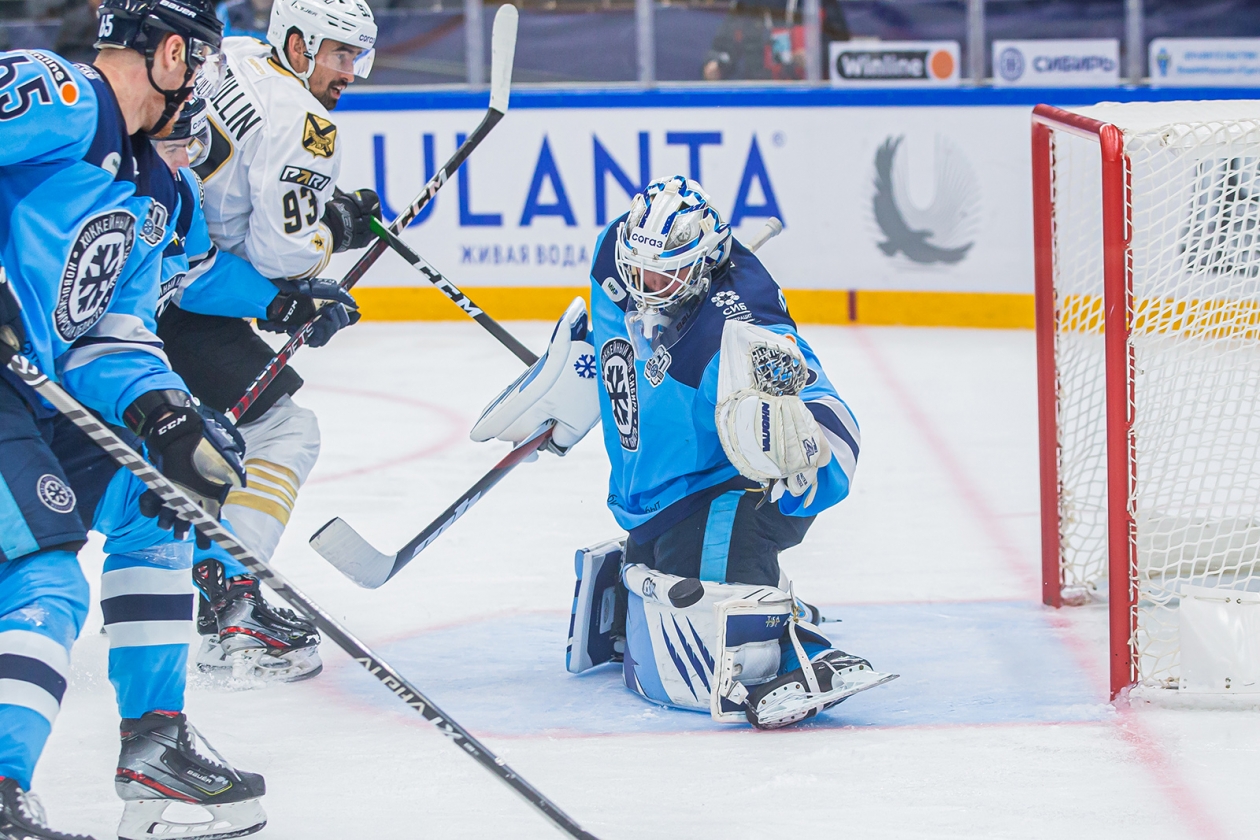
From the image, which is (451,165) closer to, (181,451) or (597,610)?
(597,610)

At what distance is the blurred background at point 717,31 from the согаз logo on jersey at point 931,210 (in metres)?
0.38

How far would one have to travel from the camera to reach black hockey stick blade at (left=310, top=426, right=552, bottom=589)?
114 inches

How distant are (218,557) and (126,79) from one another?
3.91 ft

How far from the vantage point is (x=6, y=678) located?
1.87 m

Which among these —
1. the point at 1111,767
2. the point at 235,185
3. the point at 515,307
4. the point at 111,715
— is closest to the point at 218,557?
the point at 111,715

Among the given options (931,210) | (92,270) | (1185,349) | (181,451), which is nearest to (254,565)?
(181,451)

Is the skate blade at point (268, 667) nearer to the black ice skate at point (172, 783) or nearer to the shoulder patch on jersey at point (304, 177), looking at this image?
the black ice skate at point (172, 783)

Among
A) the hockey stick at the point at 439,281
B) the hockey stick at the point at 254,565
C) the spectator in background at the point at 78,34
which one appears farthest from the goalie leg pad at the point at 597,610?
the spectator in background at the point at 78,34

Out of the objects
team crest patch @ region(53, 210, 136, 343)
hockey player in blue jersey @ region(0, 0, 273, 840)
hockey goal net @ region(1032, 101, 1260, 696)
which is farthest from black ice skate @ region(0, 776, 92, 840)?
hockey goal net @ region(1032, 101, 1260, 696)

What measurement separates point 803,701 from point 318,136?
4.62 feet

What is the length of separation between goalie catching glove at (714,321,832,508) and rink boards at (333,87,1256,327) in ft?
12.7

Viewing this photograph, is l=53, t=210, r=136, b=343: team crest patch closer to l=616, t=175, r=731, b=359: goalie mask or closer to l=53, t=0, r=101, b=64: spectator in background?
l=616, t=175, r=731, b=359: goalie mask

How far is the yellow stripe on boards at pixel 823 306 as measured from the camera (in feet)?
20.4

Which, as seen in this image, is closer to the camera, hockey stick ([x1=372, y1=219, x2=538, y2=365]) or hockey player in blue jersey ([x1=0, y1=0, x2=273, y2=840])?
hockey player in blue jersey ([x1=0, y1=0, x2=273, y2=840])
